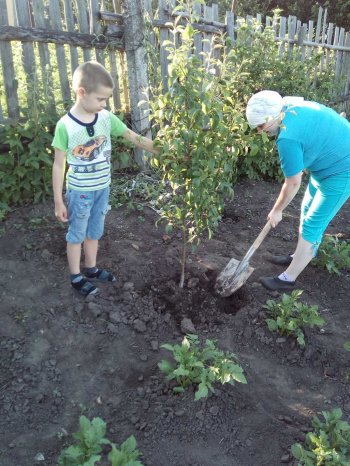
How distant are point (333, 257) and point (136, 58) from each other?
9.73 feet

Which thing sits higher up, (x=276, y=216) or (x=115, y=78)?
(x=115, y=78)

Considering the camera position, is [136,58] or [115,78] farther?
[115,78]

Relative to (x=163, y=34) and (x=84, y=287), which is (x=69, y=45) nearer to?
(x=163, y=34)

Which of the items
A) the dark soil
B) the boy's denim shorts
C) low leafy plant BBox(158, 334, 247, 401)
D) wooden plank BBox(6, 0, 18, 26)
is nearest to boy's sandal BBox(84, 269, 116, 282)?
the dark soil

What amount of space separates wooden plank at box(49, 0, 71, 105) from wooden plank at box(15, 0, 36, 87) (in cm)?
28

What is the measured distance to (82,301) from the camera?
3148mm

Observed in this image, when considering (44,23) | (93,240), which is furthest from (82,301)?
(44,23)

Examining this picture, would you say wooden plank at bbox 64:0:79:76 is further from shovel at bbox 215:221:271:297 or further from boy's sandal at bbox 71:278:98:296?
shovel at bbox 215:221:271:297

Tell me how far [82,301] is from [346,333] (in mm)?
Result: 2006

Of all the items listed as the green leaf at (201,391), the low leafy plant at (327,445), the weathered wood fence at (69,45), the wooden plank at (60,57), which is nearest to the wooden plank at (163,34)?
the weathered wood fence at (69,45)

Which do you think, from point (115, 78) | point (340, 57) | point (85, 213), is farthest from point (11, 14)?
point (340, 57)

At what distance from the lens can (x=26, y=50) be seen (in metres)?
4.04

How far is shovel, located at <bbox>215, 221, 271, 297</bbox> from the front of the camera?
11.2ft

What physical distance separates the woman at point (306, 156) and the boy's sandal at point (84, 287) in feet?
4.74
